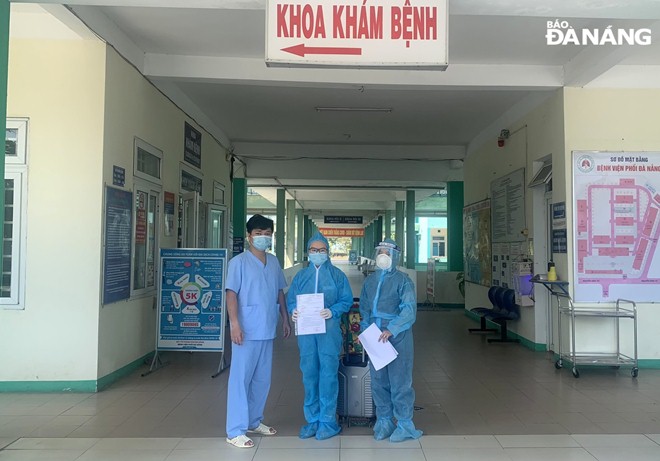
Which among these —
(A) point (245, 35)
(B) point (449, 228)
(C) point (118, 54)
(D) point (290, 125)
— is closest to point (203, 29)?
(A) point (245, 35)

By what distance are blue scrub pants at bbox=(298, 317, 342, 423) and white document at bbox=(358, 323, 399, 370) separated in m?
0.20

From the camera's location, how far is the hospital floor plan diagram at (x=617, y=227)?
5.60 meters

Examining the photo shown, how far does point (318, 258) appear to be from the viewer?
357cm

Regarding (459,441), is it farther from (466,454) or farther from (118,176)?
(118,176)

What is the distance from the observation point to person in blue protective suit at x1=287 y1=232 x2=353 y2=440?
11.3 feet

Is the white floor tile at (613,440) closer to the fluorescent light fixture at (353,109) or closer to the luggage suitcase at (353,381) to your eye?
the luggage suitcase at (353,381)

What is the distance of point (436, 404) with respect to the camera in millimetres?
4383

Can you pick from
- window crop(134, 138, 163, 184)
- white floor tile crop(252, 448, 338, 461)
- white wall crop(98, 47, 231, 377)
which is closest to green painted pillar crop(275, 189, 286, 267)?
white wall crop(98, 47, 231, 377)

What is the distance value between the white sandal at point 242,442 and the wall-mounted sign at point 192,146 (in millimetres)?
4571

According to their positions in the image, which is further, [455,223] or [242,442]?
[455,223]

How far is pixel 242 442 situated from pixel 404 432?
43.9 inches

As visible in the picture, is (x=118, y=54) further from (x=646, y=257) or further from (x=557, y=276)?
(x=646, y=257)

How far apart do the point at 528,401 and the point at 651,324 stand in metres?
2.20

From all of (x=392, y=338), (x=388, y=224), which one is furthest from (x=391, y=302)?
(x=388, y=224)
